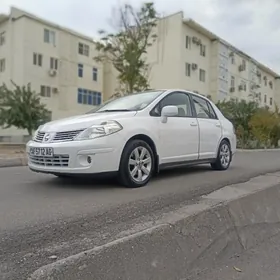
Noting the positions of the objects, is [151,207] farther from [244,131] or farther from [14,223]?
[244,131]

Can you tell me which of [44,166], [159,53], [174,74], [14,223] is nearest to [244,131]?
[174,74]

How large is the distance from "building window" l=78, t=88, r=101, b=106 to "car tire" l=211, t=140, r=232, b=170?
1154 inches

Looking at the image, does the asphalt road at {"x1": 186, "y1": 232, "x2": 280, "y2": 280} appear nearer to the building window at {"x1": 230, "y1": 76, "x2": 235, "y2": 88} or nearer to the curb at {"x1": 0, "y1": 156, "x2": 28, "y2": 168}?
the curb at {"x1": 0, "y1": 156, "x2": 28, "y2": 168}

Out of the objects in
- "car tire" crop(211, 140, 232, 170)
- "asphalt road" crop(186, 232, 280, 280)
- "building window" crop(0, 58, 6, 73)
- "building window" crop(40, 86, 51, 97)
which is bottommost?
"asphalt road" crop(186, 232, 280, 280)

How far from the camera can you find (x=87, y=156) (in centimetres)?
507

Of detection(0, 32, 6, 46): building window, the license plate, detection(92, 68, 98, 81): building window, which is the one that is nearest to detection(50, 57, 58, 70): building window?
detection(0, 32, 6, 46): building window

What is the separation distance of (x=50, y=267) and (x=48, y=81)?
3204cm

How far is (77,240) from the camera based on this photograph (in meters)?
3.10

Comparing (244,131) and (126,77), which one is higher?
(126,77)

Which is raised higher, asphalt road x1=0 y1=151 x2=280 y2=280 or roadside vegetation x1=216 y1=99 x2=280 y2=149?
roadside vegetation x1=216 y1=99 x2=280 y2=149

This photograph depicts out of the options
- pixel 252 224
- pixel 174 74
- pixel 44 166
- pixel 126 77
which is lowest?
pixel 252 224

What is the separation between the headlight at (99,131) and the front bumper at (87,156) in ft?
0.24

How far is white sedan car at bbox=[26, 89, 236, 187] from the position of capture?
16.7 ft

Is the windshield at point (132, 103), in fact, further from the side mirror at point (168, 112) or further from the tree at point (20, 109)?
the tree at point (20, 109)
